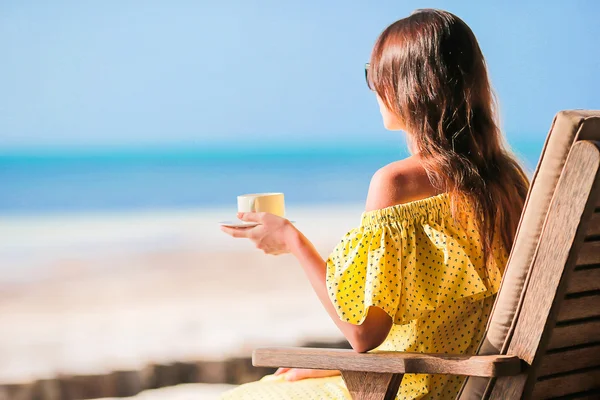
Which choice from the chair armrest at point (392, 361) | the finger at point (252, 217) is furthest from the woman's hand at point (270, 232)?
the chair armrest at point (392, 361)

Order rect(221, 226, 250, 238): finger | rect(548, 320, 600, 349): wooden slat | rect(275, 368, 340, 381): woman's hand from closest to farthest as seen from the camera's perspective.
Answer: rect(548, 320, 600, 349): wooden slat < rect(221, 226, 250, 238): finger < rect(275, 368, 340, 381): woman's hand

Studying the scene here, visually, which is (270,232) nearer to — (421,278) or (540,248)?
(421,278)

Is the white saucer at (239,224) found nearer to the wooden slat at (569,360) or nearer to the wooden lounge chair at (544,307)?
the wooden lounge chair at (544,307)

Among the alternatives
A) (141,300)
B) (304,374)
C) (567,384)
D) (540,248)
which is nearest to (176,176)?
(141,300)

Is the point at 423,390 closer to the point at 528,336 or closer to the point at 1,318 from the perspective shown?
the point at 528,336

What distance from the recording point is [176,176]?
60.3 ft

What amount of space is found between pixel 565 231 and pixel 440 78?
18.0 inches

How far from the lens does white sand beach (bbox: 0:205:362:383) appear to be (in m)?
7.02

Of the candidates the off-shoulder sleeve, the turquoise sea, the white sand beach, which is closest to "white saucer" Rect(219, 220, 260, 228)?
the off-shoulder sleeve

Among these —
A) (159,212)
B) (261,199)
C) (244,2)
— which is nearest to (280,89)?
(244,2)

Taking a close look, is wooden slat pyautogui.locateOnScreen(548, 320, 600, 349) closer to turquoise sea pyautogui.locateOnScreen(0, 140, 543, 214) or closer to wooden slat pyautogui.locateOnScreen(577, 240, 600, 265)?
wooden slat pyautogui.locateOnScreen(577, 240, 600, 265)

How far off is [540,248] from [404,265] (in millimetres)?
302

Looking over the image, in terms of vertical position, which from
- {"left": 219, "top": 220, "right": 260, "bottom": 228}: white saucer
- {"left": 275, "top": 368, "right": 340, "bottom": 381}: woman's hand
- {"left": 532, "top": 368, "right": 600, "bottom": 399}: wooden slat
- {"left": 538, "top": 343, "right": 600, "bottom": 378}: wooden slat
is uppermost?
{"left": 219, "top": 220, "right": 260, "bottom": 228}: white saucer

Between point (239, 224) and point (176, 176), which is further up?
point (239, 224)
